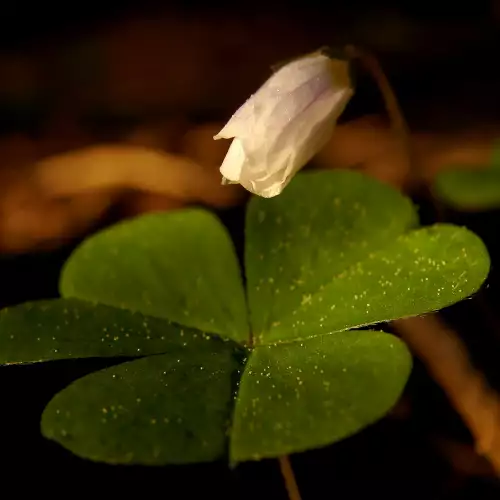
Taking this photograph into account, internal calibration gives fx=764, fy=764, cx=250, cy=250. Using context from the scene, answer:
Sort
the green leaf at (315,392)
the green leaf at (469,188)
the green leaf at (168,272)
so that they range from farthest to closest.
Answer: the green leaf at (469,188), the green leaf at (168,272), the green leaf at (315,392)

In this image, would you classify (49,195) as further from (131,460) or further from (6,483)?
(131,460)

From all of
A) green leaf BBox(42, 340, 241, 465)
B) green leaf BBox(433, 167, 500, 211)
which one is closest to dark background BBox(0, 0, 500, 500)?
green leaf BBox(433, 167, 500, 211)

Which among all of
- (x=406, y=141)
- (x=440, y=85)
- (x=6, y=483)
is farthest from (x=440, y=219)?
(x=440, y=85)

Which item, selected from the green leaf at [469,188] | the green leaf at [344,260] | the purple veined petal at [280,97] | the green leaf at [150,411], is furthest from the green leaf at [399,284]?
the green leaf at [469,188]

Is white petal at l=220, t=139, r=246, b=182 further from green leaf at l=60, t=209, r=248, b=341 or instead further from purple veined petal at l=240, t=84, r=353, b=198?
green leaf at l=60, t=209, r=248, b=341

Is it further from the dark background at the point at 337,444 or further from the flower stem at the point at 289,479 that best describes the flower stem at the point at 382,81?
the flower stem at the point at 289,479
